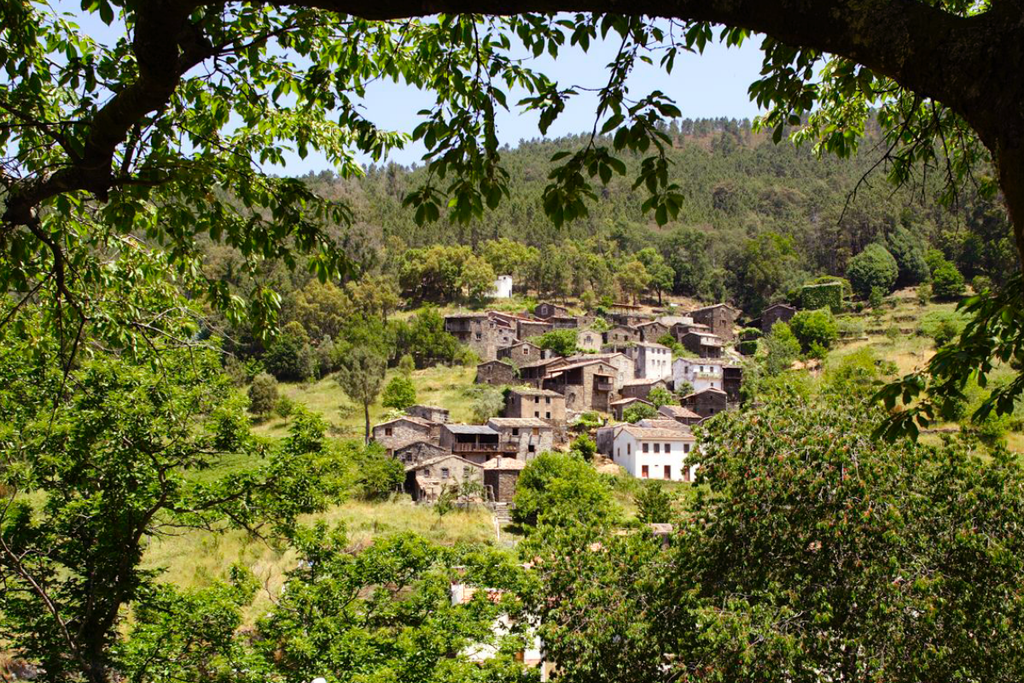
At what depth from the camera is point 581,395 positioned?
49719mm

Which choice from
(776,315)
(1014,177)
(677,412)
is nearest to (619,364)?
(677,412)

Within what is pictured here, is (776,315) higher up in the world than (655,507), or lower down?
higher up

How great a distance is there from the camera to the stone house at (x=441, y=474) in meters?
34.6

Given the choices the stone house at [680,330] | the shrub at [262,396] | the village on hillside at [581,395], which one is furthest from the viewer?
the stone house at [680,330]

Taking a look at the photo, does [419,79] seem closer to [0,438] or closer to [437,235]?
[0,438]

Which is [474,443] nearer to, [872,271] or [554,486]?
[554,486]

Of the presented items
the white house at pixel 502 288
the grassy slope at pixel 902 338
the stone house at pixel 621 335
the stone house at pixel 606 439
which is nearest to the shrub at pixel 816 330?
the grassy slope at pixel 902 338

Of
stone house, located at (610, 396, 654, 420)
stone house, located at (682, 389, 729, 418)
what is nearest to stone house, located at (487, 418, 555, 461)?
stone house, located at (610, 396, 654, 420)

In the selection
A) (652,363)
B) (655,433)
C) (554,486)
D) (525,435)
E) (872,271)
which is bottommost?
(554,486)

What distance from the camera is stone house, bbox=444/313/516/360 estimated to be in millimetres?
62406

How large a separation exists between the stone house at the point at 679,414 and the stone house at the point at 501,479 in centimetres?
1329

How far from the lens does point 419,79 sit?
17.2 feet

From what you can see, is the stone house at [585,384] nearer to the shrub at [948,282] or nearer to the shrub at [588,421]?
the shrub at [588,421]

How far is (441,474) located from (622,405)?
17.2 meters
